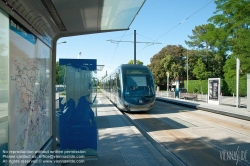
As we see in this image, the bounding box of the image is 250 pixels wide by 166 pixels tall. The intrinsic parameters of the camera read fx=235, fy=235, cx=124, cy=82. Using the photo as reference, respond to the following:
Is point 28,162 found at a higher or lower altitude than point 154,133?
higher

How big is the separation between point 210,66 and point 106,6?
5595 cm

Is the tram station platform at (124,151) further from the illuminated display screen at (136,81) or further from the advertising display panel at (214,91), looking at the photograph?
the advertising display panel at (214,91)

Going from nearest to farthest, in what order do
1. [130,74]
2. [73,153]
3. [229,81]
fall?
1. [73,153]
2. [130,74]
3. [229,81]

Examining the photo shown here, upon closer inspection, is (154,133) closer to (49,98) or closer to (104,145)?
(104,145)

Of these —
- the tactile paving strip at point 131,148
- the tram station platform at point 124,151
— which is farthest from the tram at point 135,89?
the tram station platform at point 124,151

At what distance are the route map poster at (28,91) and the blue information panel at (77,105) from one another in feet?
1.04

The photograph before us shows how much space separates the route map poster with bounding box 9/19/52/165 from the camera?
2.85 m

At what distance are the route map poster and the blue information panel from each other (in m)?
0.32

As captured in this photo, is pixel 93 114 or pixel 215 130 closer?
pixel 93 114

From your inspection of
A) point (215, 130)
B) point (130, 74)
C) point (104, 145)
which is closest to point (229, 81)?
point (130, 74)

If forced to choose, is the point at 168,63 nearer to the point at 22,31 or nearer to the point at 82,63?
the point at 82,63

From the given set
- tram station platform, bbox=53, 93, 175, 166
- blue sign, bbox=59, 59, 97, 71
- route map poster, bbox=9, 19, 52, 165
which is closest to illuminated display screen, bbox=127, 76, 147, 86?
tram station platform, bbox=53, 93, 175, 166

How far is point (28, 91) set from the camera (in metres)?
3.37

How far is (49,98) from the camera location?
4.83 meters
